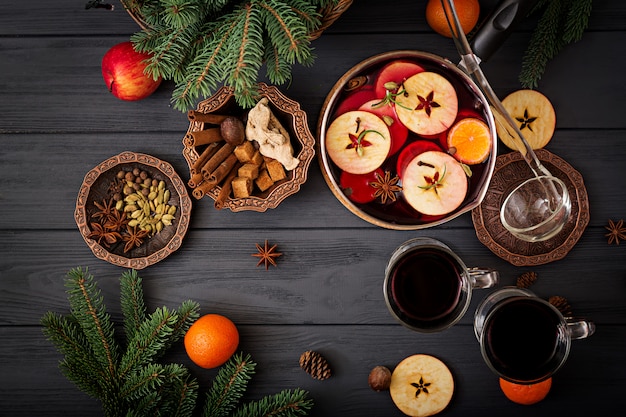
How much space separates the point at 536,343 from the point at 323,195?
53 cm

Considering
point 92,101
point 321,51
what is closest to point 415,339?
point 321,51

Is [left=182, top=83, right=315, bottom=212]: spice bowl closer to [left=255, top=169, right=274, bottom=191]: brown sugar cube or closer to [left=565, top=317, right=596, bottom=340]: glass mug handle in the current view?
[left=255, top=169, right=274, bottom=191]: brown sugar cube

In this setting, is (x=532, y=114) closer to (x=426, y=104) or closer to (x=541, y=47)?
(x=541, y=47)

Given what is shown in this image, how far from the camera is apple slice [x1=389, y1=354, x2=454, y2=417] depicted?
1.09 meters

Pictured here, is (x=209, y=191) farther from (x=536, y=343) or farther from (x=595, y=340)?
(x=595, y=340)

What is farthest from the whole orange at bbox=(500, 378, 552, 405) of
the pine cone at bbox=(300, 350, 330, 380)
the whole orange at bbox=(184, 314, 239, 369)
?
the whole orange at bbox=(184, 314, 239, 369)

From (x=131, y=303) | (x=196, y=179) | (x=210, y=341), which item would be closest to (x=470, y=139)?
(x=196, y=179)

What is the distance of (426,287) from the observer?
0.94 m

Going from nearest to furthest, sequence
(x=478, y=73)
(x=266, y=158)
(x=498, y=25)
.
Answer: (x=478, y=73), (x=498, y=25), (x=266, y=158)

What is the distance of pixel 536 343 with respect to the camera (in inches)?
37.3

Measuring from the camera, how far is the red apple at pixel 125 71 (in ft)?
3.28

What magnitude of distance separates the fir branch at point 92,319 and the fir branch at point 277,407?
0.29 meters

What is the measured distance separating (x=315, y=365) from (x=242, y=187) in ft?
1.42

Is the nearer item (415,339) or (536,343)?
(536,343)
